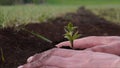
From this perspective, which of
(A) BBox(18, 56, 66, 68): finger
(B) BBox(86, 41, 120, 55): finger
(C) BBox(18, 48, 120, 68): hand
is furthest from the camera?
(B) BBox(86, 41, 120, 55): finger

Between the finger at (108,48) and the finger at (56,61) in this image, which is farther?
the finger at (108,48)

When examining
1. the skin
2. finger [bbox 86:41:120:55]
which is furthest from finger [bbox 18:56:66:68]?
finger [bbox 86:41:120:55]

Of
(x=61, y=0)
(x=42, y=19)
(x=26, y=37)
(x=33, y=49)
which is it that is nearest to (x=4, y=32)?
(x=26, y=37)

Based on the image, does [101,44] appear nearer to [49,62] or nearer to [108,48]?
[108,48]

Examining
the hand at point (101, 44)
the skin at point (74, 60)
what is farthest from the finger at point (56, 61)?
the hand at point (101, 44)

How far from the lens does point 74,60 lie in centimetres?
269

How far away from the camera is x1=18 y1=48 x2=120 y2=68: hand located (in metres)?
2.58

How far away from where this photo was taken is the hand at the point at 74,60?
2582 millimetres

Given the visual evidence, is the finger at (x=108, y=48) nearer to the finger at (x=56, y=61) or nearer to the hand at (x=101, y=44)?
the hand at (x=101, y=44)

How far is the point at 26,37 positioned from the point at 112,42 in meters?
1.18

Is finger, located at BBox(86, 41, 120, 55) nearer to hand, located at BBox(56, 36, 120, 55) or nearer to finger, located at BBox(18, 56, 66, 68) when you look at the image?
hand, located at BBox(56, 36, 120, 55)

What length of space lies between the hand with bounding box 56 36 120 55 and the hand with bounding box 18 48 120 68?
1.32 feet

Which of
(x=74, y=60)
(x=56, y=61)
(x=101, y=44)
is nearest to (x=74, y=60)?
(x=74, y=60)

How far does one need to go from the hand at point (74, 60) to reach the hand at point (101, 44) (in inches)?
15.8
